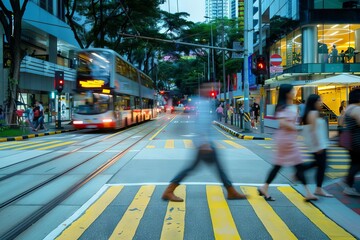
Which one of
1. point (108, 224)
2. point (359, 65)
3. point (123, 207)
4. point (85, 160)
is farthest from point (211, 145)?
point (359, 65)

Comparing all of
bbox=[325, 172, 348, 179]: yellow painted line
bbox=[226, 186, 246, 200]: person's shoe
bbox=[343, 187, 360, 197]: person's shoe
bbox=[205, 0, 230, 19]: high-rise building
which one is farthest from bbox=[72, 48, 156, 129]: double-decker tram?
bbox=[205, 0, 230, 19]: high-rise building

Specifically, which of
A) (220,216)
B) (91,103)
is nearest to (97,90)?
(91,103)

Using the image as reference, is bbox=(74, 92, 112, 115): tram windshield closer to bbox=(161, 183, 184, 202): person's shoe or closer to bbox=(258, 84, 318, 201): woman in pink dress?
bbox=(161, 183, 184, 202): person's shoe


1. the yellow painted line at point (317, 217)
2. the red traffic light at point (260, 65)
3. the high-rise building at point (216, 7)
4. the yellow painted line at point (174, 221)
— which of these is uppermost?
the high-rise building at point (216, 7)

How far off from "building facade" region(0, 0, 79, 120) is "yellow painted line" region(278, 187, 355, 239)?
81.0 ft

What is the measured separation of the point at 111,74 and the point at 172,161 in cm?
1191

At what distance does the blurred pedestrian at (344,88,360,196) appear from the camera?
6488 mm

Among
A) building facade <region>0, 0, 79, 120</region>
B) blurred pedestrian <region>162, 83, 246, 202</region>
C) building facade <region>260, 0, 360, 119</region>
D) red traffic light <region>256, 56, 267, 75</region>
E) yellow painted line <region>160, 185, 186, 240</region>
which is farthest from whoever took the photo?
building facade <region>0, 0, 79, 120</region>

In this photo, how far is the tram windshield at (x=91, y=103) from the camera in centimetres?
2170

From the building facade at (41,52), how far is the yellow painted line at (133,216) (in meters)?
23.4

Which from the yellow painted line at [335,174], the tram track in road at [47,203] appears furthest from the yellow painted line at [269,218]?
the tram track in road at [47,203]

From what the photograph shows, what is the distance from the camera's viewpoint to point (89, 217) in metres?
5.45

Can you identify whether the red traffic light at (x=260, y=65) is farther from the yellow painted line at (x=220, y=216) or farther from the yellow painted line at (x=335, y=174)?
the yellow painted line at (x=220, y=216)

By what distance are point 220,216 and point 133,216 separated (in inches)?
48.0
